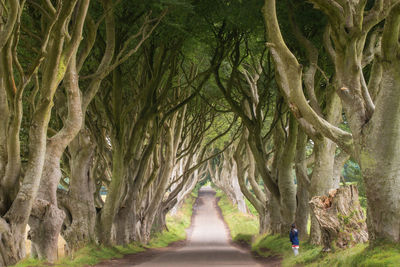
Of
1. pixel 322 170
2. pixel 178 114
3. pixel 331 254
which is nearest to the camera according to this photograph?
pixel 331 254

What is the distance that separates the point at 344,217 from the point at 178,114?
1247cm

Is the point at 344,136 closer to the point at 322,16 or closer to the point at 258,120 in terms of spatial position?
the point at 322,16

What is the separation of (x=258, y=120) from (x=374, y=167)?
9216mm

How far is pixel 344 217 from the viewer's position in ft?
33.3

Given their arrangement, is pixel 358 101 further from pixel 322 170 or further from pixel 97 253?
pixel 97 253

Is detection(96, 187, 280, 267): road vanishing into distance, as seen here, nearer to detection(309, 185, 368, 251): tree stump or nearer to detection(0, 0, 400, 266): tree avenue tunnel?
detection(0, 0, 400, 266): tree avenue tunnel

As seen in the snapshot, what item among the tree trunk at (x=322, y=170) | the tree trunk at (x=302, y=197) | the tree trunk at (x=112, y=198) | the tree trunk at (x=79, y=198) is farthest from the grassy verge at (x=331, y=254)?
the tree trunk at (x=79, y=198)

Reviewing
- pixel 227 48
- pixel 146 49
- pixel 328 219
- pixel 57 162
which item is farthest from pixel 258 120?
pixel 57 162

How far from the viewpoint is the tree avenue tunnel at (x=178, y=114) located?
27.2 ft

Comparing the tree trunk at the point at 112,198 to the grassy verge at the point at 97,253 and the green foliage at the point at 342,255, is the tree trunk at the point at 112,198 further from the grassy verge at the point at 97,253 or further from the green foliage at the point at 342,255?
the green foliage at the point at 342,255

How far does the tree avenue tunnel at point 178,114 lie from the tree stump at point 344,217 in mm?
26

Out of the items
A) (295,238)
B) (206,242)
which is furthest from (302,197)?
(206,242)

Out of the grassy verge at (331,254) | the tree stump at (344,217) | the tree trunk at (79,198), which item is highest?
the tree trunk at (79,198)

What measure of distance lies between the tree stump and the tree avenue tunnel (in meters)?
0.03
